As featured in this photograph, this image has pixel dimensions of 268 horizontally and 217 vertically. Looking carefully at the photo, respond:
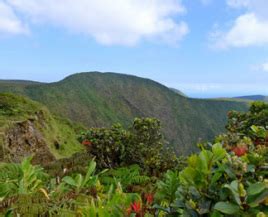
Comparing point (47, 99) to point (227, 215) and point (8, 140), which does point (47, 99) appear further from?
point (227, 215)

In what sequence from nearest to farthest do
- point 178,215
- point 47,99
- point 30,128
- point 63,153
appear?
point 178,215 → point 30,128 → point 63,153 → point 47,99

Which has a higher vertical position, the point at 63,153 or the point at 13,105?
the point at 13,105

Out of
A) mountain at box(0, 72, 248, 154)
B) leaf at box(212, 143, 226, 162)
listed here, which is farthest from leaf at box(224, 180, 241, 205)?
mountain at box(0, 72, 248, 154)

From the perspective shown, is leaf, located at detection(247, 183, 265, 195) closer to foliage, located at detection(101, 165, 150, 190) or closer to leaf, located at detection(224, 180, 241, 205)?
leaf, located at detection(224, 180, 241, 205)

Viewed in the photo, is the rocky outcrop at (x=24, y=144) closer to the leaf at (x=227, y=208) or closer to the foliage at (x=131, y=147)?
the foliage at (x=131, y=147)

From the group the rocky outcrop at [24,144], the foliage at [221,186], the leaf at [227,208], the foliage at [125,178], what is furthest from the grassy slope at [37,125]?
the leaf at [227,208]

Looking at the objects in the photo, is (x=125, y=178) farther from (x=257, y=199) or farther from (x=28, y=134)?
(x=28, y=134)

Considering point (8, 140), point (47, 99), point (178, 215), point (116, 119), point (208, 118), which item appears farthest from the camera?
point (208, 118)

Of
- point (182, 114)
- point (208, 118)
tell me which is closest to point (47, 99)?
point (182, 114)
